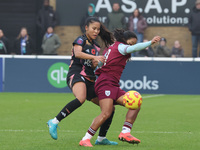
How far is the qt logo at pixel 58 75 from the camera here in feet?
61.3

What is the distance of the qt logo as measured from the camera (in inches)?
735

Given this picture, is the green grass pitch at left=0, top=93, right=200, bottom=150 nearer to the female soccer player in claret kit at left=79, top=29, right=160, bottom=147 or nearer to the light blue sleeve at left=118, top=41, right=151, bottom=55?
the female soccer player in claret kit at left=79, top=29, right=160, bottom=147

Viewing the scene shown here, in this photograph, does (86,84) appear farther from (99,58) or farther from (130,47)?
(130,47)

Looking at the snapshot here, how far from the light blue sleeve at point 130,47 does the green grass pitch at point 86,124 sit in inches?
53.1

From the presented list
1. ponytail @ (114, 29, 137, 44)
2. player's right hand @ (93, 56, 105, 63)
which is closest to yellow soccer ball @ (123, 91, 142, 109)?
player's right hand @ (93, 56, 105, 63)

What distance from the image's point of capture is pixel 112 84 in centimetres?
786

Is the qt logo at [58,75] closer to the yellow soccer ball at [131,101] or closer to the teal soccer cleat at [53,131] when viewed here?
the teal soccer cleat at [53,131]

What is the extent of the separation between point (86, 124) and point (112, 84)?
296 cm

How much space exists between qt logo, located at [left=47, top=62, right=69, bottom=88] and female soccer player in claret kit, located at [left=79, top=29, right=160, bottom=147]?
10.6 metres

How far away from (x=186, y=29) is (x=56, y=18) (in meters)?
5.61

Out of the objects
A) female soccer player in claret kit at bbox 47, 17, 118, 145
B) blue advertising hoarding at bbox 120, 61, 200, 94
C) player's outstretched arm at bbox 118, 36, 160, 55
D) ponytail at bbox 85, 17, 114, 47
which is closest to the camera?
player's outstretched arm at bbox 118, 36, 160, 55

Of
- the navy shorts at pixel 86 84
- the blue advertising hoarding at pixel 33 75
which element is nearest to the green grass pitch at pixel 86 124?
the navy shorts at pixel 86 84

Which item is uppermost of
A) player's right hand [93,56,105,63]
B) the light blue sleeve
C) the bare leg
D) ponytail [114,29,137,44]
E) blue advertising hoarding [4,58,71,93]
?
ponytail [114,29,137,44]

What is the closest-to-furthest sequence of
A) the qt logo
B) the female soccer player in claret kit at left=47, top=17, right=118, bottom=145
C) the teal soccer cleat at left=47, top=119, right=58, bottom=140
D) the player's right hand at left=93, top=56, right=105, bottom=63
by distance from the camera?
the player's right hand at left=93, top=56, right=105, bottom=63 → the teal soccer cleat at left=47, top=119, right=58, bottom=140 → the female soccer player in claret kit at left=47, top=17, right=118, bottom=145 → the qt logo
